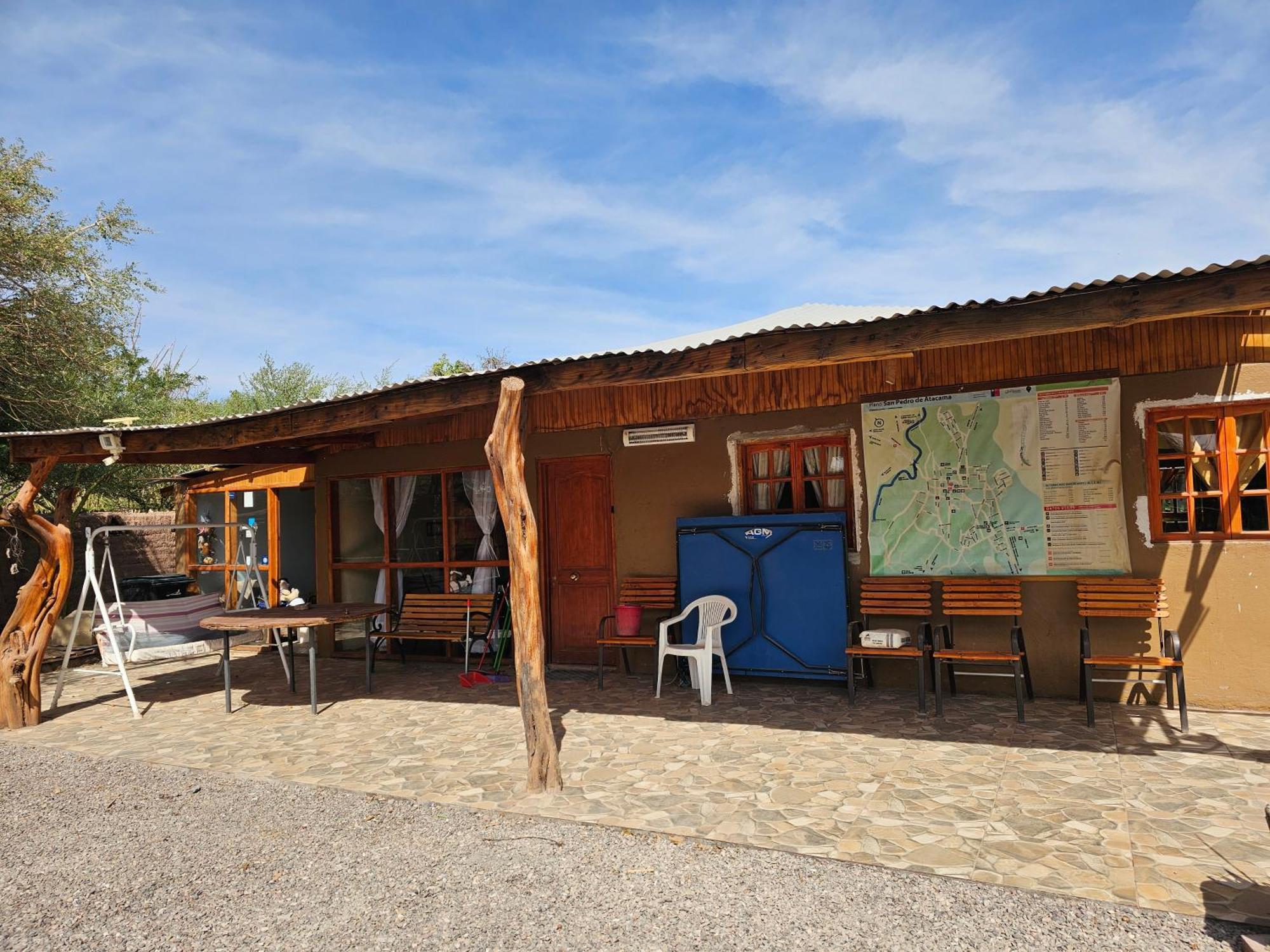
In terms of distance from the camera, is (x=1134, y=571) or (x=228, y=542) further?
(x=228, y=542)

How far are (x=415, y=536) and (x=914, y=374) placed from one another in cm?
569

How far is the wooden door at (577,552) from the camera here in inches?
306

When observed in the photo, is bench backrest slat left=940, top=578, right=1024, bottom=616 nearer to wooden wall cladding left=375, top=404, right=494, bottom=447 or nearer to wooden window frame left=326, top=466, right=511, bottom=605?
wooden window frame left=326, top=466, right=511, bottom=605

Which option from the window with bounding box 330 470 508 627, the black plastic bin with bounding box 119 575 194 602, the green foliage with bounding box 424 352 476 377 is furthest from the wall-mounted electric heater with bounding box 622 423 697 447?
the green foliage with bounding box 424 352 476 377

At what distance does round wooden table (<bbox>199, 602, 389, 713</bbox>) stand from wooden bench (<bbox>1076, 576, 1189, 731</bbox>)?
18.0ft

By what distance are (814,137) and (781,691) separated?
870 centimetres

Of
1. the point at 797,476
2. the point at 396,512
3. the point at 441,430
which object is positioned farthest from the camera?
the point at 396,512

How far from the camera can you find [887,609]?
20.4 feet

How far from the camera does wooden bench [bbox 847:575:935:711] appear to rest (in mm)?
5879

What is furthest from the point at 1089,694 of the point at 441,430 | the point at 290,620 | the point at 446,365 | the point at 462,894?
the point at 446,365

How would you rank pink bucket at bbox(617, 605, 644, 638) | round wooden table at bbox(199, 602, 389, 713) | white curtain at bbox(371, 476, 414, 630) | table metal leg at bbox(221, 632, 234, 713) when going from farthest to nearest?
1. white curtain at bbox(371, 476, 414, 630)
2. pink bucket at bbox(617, 605, 644, 638)
3. table metal leg at bbox(221, 632, 234, 713)
4. round wooden table at bbox(199, 602, 389, 713)

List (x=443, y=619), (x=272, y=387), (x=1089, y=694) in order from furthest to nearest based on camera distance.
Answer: (x=272, y=387), (x=443, y=619), (x=1089, y=694)

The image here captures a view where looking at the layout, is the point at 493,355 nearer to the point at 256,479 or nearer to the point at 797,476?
the point at 256,479

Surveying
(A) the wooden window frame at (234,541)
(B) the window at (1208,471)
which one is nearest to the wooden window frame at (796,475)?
(B) the window at (1208,471)
